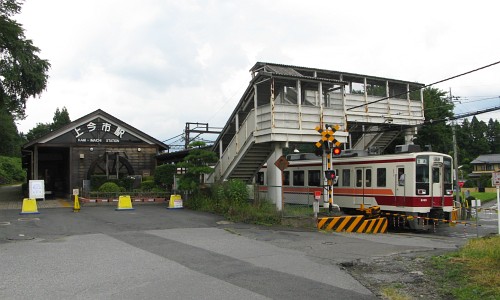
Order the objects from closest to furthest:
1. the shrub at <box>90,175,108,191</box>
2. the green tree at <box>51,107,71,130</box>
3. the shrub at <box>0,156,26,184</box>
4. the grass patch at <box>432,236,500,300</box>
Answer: the grass patch at <box>432,236,500,300</box> < the shrub at <box>90,175,108,191</box> < the shrub at <box>0,156,26,184</box> < the green tree at <box>51,107,71,130</box>

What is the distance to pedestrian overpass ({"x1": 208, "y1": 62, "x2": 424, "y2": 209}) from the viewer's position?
18.0 m

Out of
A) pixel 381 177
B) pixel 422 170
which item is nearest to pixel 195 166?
pixel 381 177

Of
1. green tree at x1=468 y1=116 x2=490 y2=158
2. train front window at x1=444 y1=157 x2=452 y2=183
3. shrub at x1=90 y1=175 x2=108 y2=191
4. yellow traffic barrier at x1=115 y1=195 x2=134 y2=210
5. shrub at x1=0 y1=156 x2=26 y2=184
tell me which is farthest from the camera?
green tree at x1=468 y1=116 x2=490 y2=158

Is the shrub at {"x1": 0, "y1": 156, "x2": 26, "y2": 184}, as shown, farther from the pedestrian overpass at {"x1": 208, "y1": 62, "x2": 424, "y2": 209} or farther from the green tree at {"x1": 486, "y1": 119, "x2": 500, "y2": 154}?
the green tree at {"x1": 486, "y1": 119, "x2": 500, "y2": 154}

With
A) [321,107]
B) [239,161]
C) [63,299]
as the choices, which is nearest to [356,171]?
[321,107]

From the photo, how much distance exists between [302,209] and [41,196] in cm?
1454

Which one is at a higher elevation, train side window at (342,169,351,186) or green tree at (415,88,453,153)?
green tree at (415,88,453,153)

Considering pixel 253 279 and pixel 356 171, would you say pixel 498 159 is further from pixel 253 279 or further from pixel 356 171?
Answer: pixel 253 279

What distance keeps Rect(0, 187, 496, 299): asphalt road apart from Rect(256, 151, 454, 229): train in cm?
321

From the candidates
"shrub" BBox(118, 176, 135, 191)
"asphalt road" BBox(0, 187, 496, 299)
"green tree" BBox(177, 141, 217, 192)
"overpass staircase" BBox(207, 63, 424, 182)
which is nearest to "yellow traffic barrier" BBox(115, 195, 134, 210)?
"green tree" BBox(177, 141, 217, 192)

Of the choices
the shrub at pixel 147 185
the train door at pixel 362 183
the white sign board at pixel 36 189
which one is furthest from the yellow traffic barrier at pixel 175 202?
the train door at pixel 362 183

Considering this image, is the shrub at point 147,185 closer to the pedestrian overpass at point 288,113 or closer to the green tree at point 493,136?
the pedestrian overpass at point 288,113

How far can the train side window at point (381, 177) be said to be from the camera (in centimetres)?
1845

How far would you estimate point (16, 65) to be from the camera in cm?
2766
